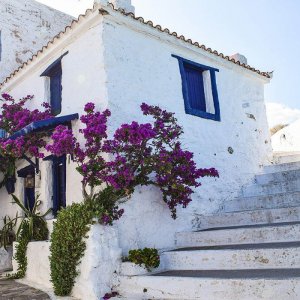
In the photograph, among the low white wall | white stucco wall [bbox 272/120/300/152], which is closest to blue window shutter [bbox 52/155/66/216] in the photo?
the low white wall

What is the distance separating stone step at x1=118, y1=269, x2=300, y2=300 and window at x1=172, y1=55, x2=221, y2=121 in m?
4.36

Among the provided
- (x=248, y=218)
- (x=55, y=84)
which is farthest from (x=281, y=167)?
(x=55, y=84)

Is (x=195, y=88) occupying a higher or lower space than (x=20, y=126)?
higher

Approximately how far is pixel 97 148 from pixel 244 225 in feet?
→ 11.0

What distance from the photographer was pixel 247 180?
9172mm

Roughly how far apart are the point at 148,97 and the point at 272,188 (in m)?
3.76

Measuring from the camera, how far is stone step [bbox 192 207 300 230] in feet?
21.5

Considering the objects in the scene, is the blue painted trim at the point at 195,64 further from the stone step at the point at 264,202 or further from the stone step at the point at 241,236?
the stone step at the point at 241,236

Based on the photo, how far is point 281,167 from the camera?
30.6ft

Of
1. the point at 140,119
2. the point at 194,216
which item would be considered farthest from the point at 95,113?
the point at 194,216

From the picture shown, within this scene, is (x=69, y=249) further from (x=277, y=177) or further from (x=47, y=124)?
(x=277, y=177)

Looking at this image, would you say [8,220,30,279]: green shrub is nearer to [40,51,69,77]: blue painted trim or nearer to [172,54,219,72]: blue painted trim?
[40,51,69,77]: blue painted trim

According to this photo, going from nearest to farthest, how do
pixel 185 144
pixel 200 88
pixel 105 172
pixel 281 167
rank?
pixel 105 172
pixel 185 144
pixel 200 88
pixel 281 167

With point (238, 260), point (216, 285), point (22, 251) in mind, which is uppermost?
point (22, 251)
